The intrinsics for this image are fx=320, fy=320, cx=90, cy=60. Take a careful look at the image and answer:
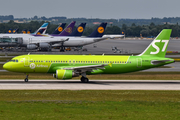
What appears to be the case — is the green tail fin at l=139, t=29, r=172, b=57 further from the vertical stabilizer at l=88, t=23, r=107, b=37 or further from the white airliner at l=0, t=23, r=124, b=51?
the vertical stabilizer at l=88, t=23, r=107, b=37

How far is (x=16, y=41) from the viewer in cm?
11981
